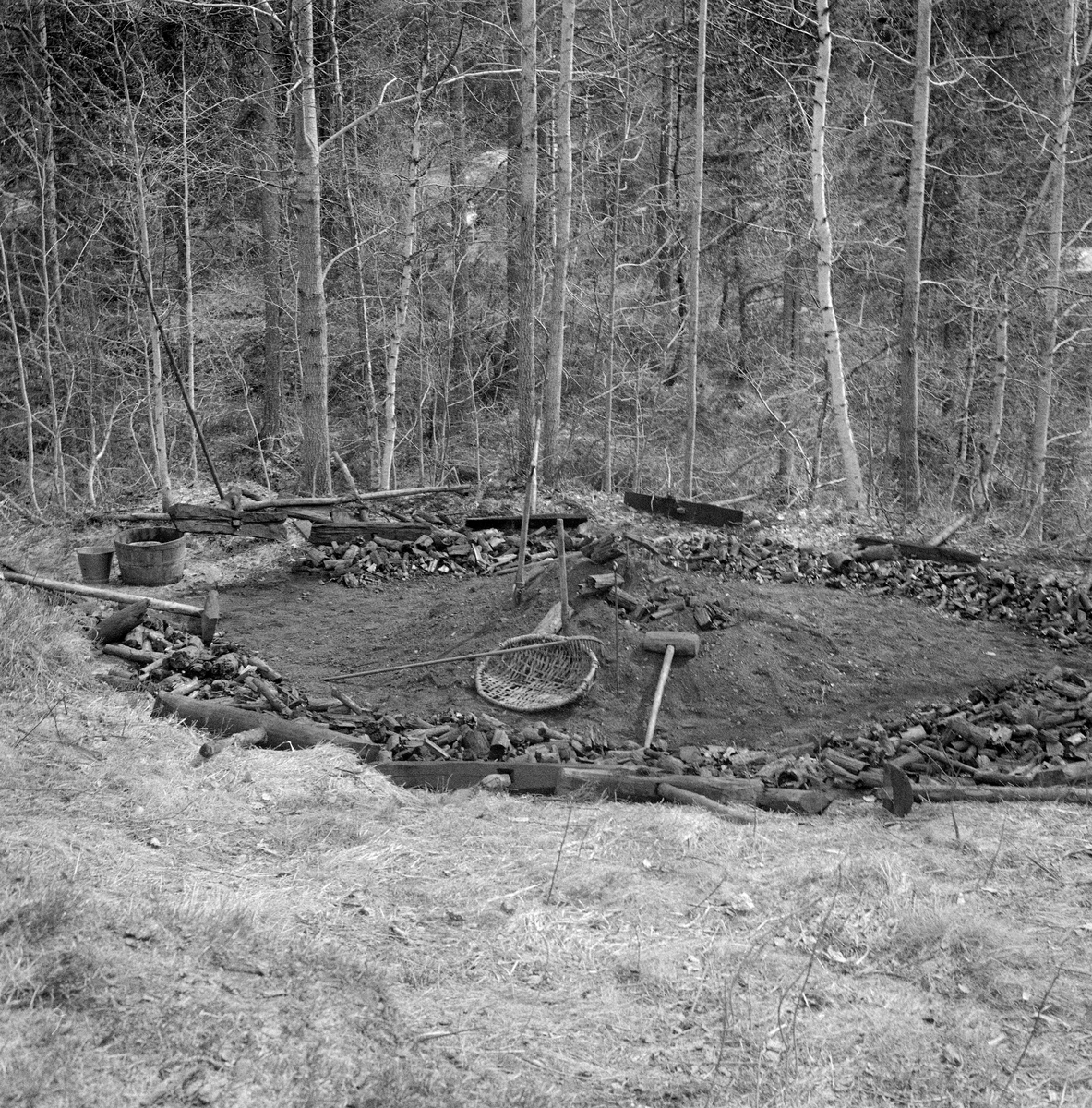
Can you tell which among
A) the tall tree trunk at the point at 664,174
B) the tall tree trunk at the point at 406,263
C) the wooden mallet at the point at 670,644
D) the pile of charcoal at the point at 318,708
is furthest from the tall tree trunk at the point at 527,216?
the tall tree trunk at the point at 664,174

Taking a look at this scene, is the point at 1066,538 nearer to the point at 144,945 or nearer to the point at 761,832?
the point at 761,832

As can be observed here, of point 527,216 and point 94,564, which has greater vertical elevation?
point 527,216

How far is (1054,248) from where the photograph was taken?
15.0 m

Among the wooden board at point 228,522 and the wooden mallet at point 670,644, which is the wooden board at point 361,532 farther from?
the wooden mallet at point 670,644

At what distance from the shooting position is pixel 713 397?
2361 centimetres

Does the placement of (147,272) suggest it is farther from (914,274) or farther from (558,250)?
(914,274)

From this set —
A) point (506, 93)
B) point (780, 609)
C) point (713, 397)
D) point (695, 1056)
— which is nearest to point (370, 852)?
point (695, 1056)

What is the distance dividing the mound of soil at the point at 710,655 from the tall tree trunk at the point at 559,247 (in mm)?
4673

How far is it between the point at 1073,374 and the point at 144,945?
2142 cm

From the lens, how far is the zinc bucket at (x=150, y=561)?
31.3 feet

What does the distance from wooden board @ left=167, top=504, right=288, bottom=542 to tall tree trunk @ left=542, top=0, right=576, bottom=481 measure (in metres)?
3.59

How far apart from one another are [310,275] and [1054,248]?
411 inches

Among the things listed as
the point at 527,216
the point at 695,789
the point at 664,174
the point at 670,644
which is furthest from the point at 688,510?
the point at 664,174

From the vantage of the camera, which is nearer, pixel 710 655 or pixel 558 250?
pixel 710 655
